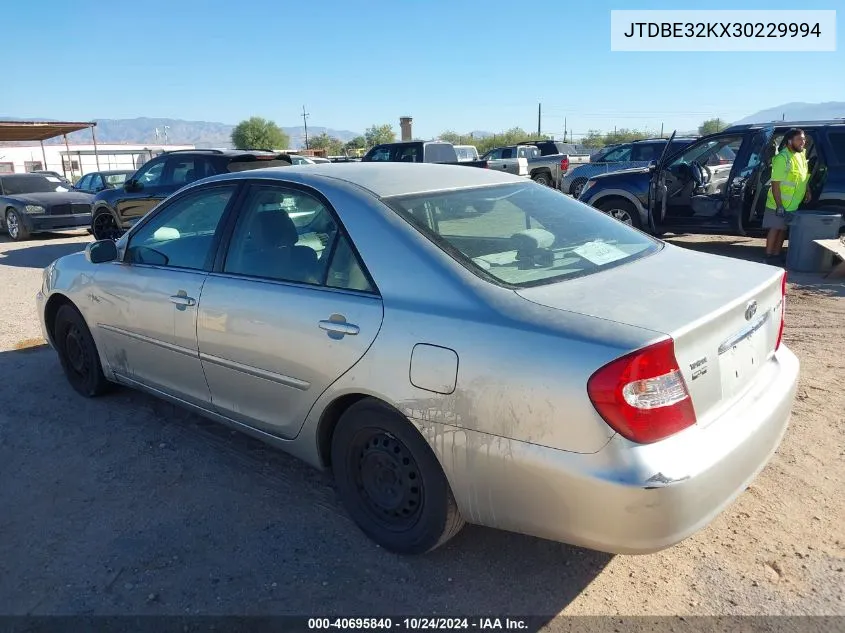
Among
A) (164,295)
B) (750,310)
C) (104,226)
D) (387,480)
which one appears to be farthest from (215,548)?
(104,226)

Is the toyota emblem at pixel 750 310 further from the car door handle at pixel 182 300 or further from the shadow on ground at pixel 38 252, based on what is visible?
the shadow on ground at pixel 38 252

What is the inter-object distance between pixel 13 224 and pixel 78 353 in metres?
11.3

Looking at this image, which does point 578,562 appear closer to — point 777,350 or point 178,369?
point 777,350

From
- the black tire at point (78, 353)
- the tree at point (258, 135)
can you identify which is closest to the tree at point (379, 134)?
the tree at point (258, 135)

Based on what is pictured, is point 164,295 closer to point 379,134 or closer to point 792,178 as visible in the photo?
point 792,178

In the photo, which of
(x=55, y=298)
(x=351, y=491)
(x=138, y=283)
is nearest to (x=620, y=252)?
(x=351, y=491)

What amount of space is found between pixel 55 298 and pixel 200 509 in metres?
2.41

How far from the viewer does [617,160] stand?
1717cm

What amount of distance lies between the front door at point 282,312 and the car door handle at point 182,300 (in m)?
0.10

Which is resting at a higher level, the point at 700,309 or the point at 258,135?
the point at 258,135

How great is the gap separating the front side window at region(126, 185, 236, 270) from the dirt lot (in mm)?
1127

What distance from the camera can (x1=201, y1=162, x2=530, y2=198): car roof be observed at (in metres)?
3.12

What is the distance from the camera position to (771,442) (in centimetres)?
266

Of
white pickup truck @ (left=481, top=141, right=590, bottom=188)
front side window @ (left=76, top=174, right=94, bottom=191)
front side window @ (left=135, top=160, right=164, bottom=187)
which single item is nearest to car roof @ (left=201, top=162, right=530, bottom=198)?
front side window @ (left=135, top=160, right=164, bottom=187)
